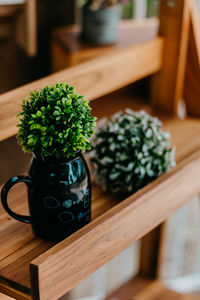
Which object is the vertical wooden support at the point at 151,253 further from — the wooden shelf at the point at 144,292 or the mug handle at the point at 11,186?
the mug handle at the point at 11,186

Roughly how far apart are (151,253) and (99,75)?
1273 mm

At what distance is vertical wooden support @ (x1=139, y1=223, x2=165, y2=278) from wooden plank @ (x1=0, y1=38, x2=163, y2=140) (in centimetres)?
96

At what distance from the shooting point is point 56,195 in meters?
0.88

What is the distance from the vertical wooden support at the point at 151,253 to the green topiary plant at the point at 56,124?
4.54ft

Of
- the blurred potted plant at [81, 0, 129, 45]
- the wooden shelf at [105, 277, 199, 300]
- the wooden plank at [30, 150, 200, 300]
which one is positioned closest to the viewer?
the wooden plank at [30, 150, 200, 300]

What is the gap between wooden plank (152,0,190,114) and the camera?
144cm

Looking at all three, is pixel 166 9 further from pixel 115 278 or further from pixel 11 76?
pixel 115 278

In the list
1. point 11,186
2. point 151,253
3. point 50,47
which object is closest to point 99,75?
point 11,186

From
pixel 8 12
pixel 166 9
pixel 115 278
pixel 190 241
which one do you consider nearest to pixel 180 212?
pixel 190 241

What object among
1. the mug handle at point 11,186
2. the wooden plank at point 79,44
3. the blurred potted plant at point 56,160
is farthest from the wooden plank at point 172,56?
the mug handle at point 11,186

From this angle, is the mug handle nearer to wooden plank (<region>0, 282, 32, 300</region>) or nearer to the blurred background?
wooden plank (<region>0, 282, 32, 300</region>)

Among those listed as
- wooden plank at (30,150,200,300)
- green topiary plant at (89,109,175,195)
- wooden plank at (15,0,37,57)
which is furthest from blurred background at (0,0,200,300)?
wooden plank at (30,150,200,300)

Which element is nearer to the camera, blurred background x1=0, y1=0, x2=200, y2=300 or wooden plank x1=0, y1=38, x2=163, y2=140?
wooden plank x1=0, y1=38, x2=163, y2=140

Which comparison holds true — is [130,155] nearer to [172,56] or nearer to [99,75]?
[99,75]
